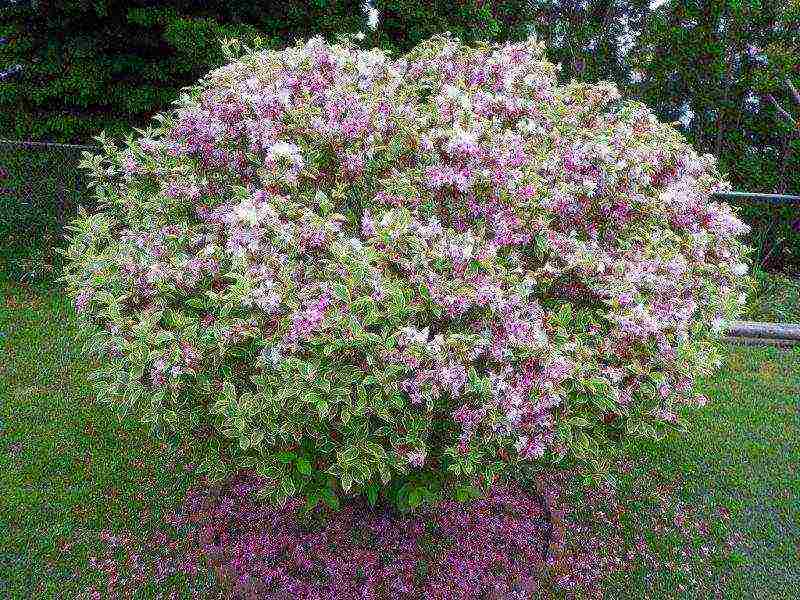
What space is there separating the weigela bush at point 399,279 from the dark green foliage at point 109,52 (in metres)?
2.81

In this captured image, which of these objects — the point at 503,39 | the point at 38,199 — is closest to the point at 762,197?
the point at 503,39

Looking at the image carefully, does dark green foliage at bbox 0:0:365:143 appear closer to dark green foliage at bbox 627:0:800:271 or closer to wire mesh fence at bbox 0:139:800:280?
wire mesh fence at bbox 0:139:800:280

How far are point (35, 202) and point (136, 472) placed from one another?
342 cm

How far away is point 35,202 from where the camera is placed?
6383 mm

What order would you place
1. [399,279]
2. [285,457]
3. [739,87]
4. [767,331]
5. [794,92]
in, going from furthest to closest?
[739,87] < [794,92] < [767,331] < [285,457] < [399,279]

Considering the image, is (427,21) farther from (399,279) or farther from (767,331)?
(399,279)

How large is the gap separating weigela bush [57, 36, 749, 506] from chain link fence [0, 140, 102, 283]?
10.3 ft

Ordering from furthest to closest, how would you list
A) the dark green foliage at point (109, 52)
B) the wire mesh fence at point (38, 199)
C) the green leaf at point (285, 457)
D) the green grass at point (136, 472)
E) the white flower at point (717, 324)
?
the wire mesh fence at point (38, 199) < the dark green foliage at point (109, 52) < the green grass at point (136, 472) < the white flower at point (717, 324) < the green leaf at point (285, 457)

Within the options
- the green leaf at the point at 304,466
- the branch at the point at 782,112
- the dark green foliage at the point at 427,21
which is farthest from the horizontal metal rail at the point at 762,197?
the green leaf at the point at 304,466

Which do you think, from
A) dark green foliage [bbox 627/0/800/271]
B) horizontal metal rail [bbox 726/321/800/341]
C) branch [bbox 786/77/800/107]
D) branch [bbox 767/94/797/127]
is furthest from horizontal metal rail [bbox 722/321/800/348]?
branch [bbox 786/77/800/107]

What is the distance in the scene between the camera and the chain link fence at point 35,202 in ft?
20.3

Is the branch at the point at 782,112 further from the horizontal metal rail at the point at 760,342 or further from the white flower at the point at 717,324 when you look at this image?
the white flower at the point at 717,324

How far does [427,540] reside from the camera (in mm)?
3590

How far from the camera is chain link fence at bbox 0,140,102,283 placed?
620 cm
